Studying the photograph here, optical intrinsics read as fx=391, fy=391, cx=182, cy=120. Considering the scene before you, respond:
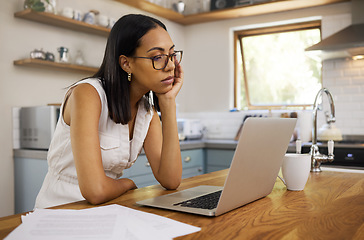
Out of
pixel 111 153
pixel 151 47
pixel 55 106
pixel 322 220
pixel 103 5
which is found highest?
pixel 103 5

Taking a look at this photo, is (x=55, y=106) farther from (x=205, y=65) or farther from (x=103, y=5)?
(x=205, y=65)

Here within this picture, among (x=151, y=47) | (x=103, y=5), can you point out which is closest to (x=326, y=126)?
(x=103, y=5)

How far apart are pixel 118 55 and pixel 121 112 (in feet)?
0.72

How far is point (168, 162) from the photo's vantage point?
158 centimetres

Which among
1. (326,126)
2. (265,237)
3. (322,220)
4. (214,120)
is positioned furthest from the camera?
(214,120)

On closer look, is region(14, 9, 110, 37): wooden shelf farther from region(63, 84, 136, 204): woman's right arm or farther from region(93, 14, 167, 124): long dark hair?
region(63, 84, 136, 204): woman's right arm

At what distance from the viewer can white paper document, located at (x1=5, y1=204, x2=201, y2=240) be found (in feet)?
2.57

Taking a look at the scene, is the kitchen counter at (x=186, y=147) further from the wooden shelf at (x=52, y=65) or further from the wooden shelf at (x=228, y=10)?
the wooden shelf at (x=228, y=10)

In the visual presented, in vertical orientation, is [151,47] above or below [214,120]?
above

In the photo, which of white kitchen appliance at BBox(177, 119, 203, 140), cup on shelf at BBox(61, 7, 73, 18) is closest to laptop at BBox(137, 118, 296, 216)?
cup on shelf at BBox(61, 7, 73, 18)

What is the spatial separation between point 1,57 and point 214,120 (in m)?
2.50

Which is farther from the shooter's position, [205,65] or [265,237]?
[205,65]

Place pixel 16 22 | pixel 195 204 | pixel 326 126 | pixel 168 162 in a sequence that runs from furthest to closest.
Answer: pixel 326 126 → pixel 16 22 → pixel 168 162 → pixel 195 204

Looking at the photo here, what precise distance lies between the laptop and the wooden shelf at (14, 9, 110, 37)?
232 centimetres
